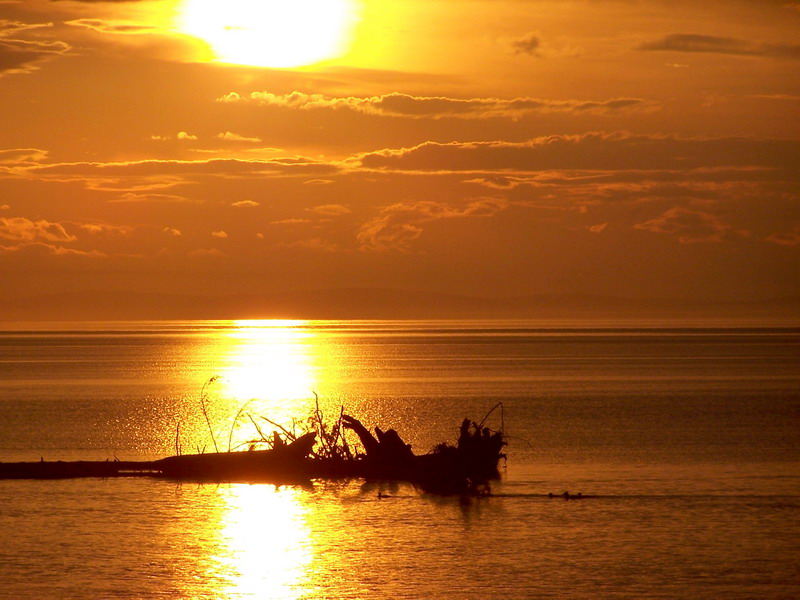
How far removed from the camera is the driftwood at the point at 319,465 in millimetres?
47812

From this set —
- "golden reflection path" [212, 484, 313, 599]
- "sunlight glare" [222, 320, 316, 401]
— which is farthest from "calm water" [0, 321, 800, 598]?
"sunlight glare" [222, 320, 316, 401]

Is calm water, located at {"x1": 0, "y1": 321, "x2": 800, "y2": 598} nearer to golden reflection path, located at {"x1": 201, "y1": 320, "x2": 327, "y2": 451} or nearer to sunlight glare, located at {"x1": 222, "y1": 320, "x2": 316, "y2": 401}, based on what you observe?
golden reflection path, located at {"x1": 201, "y1": 320, "x2": 327, "y2": 451}

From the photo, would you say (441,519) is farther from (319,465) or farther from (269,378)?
(269,378)

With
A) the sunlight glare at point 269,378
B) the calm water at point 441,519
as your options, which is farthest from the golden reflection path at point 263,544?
the sunlight glare at point 269,378

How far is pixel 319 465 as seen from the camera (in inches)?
1977

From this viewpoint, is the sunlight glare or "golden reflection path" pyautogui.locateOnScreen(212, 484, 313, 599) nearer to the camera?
"golden reflection path" pyautogui.locateOnScreen(212, 484, 313, 599)

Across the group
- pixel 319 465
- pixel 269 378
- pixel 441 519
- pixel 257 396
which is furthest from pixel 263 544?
pixel 269 378

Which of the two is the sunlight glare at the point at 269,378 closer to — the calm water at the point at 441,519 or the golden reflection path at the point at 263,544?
the calm water at the point at 441,519

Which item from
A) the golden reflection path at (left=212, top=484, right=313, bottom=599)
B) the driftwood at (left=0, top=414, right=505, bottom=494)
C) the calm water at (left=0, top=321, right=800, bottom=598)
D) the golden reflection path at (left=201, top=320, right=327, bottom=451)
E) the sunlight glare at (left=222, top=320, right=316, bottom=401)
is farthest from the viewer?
the sunlight glare at (left=222, top=320, right=316, bottom=401)

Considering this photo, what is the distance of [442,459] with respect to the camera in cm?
4803

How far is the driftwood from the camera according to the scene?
47812 millimetres

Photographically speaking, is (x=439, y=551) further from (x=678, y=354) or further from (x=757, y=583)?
(x=678, y=354)

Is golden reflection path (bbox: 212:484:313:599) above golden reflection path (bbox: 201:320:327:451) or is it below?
below

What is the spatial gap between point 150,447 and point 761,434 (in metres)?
37.2
